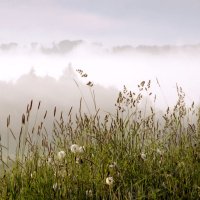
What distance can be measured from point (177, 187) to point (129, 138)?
0.90m

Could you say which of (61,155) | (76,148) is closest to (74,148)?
(76,148)

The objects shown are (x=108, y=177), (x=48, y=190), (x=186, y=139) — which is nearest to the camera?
(x=108, y=177)

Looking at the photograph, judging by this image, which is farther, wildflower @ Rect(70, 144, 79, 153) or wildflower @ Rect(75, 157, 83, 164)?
wildflower @ Rect(70, 144, 79, 153)

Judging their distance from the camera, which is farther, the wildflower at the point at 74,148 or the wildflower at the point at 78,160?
the wildflower at the point at 74,148

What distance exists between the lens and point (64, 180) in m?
3.95

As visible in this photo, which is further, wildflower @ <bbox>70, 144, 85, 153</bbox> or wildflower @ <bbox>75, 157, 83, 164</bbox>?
wildflower @ <bbox>70, 144, 85, 153</bbox>

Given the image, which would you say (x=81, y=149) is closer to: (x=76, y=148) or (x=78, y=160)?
(x=76, y=148)

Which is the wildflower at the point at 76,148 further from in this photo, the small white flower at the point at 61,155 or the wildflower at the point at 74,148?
the small white flower at the point at 61,155

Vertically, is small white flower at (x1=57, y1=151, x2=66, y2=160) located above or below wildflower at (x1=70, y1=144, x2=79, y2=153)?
below

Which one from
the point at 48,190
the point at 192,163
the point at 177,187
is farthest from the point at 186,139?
the point at 48,190

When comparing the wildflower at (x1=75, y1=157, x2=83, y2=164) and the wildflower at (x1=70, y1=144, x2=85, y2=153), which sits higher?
the wildflower at (x1=70, y1=144, x2=85, y2=153)

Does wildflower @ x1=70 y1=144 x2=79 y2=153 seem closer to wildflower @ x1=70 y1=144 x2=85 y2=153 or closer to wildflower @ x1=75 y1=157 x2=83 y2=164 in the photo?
wildflower @ x1=70 y1=144 x2=85 y2=153

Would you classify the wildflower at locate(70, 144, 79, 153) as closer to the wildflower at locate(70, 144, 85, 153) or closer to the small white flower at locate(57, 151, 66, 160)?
the wildflower at locate(70, 144, 85, 153)

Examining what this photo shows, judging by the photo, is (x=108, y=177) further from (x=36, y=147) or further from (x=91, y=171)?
(x=36, y=147)
